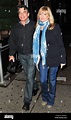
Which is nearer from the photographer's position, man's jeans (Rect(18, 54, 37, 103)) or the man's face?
the man's face

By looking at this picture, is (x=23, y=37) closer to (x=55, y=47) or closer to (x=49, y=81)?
(x=55, y=47)

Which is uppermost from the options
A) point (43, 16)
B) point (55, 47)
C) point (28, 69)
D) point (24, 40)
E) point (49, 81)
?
point (43, 16)

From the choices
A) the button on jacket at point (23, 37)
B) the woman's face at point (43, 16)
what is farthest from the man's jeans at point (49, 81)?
the woman's face at point (43, 16)

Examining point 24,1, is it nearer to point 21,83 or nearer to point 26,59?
point 21,83

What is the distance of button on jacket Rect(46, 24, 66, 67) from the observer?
12.0 feet

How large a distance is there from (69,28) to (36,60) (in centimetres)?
1184

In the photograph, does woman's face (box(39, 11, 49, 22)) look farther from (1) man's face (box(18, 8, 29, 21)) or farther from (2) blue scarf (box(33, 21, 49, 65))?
(1) man's face (box(18, 8, 29, 21))

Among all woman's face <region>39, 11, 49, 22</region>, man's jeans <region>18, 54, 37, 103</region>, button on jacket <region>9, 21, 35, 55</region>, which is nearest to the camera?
Answer: woman's face <region>39, 11, 49, 22</region>

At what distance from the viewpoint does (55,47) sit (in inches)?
146

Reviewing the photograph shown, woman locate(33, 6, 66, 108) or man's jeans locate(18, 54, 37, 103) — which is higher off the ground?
woman locate(33, 6, 66, 108)

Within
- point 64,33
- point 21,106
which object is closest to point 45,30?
point 21,106

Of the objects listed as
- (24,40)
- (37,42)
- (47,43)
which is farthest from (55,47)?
(24,40)

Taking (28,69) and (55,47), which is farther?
(28,69)

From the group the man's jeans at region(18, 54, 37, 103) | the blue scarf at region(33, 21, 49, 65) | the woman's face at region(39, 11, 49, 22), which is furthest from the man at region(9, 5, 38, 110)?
the woman's face at region(39, 11, 49, 22)
